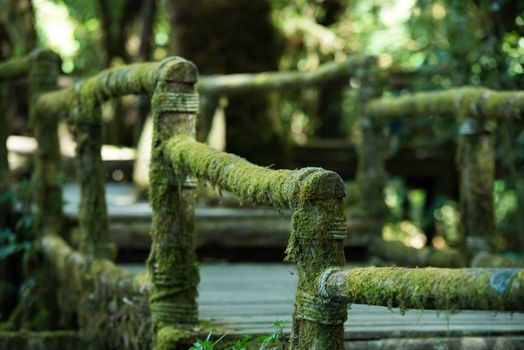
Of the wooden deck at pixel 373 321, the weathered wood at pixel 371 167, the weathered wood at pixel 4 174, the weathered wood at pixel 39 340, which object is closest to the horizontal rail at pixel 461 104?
the weathered wood at pixel 371 167

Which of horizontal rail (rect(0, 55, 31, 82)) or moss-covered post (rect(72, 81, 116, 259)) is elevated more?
horizontal rail (rect(0, 55, 31, 82))

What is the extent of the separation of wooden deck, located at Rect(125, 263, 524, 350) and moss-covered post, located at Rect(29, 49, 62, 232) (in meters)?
1.63

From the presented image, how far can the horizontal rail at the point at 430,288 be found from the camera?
2.64 m

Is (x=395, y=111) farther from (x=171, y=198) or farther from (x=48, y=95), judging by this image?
(x=171, y=198)

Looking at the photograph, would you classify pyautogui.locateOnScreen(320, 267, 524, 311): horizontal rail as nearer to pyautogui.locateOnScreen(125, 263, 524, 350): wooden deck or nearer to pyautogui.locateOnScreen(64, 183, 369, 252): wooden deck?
pyautogui.locateOnScreen(125, 263, 524, 350): wooden deck

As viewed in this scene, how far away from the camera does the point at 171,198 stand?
14.9ft

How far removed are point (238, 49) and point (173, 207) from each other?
5030 mm

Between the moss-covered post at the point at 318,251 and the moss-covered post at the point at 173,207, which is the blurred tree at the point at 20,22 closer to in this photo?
the moss-covered post at the point at 173,207

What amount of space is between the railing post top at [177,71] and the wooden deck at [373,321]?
3.26ft

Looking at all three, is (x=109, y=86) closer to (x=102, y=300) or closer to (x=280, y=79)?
(x=102, y=300)

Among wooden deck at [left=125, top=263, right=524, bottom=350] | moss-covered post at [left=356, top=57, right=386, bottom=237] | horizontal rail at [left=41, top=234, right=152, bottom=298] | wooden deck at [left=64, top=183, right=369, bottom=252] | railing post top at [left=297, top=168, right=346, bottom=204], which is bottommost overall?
wooden deck at [left=125, top=263, right=524, bottom=350]

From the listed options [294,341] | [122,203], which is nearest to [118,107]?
[122,203]

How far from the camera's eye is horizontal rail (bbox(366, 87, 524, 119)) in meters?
5.22

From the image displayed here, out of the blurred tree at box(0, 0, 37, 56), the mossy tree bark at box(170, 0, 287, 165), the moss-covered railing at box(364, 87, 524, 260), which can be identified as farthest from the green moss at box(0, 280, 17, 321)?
the moss-covered railing at box(364, 87, 524, 260)
